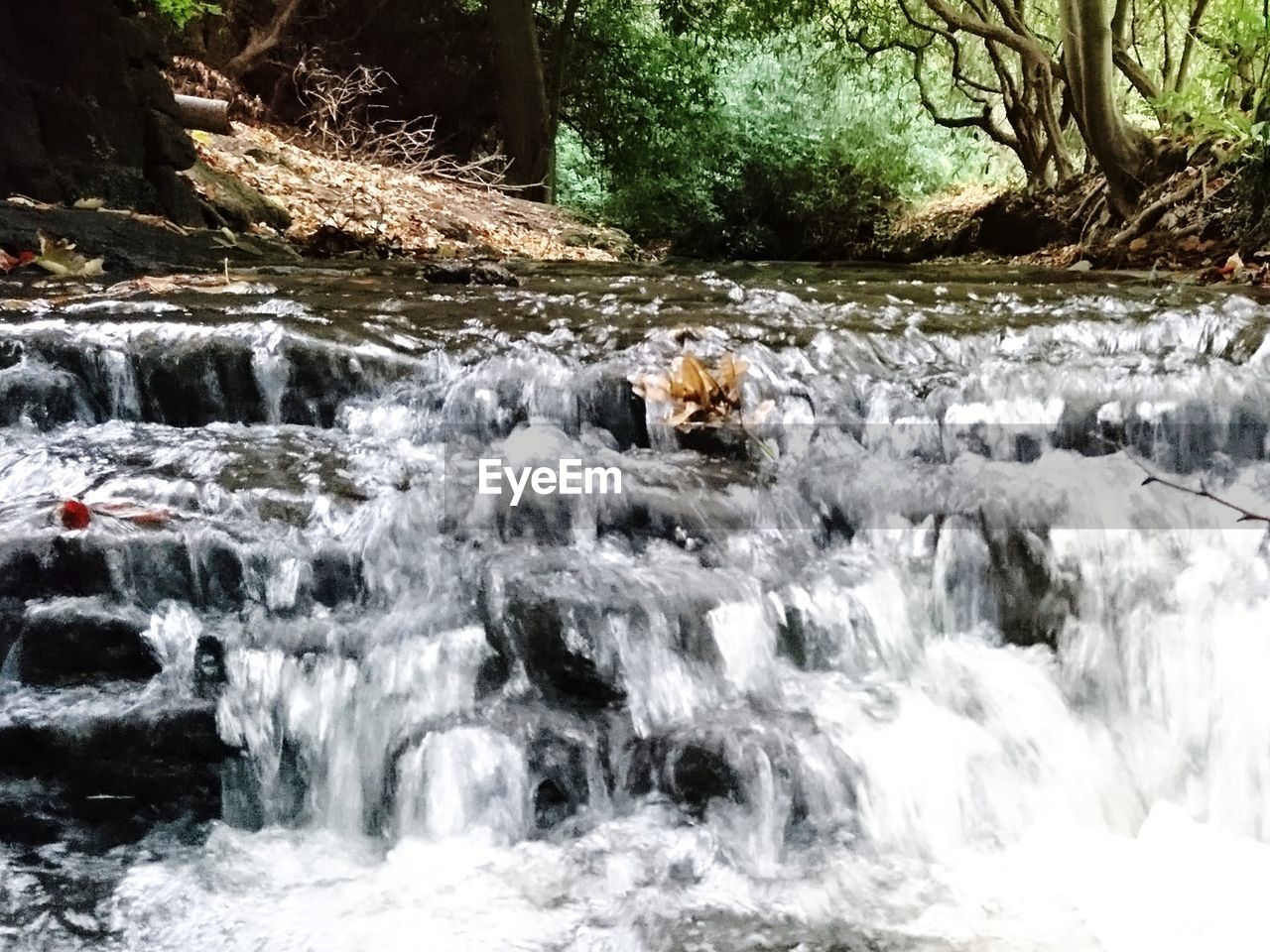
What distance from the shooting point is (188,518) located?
2566mm

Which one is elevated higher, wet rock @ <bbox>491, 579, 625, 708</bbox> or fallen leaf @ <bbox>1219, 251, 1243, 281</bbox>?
fallen leaf @ <bbox>1219, 251, 1243, 281</bbox>

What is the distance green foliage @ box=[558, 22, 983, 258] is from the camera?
12.1 m

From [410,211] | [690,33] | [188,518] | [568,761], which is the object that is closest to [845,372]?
[568,761]

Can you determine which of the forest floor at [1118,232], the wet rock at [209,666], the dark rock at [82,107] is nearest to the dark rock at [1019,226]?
the forest floor at [1118,232]

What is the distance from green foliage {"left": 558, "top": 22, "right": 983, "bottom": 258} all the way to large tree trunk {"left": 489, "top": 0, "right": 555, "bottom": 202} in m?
1.56

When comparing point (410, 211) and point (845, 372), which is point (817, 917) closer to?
point (845, 372)

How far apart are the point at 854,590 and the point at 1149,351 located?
2.13m

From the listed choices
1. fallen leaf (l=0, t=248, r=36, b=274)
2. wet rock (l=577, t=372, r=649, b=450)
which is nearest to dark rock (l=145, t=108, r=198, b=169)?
fallen leaf (l=0, t=248, r=36, b=274)

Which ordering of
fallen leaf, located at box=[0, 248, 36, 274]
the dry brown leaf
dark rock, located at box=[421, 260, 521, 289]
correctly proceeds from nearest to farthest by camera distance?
1. the dry brown leaf
2. fallen leaf, located at box=[0, 248, 36, 274]
3. dark rock, located at box=[421, 260, 521, 289]

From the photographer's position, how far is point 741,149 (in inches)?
494

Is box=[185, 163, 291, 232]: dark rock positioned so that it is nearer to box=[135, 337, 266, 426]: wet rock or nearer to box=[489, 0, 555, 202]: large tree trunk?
box=[489, 0, 555, 202]: large tree trunk

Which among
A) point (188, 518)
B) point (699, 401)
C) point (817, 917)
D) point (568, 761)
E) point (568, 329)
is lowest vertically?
point (817, 917)

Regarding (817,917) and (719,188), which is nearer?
(817,917)

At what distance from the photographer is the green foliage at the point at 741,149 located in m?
12.1
